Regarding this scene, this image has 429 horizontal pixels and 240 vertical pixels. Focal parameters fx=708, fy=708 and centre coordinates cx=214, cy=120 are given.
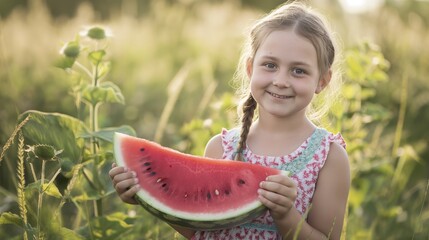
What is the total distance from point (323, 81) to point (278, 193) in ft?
1.86

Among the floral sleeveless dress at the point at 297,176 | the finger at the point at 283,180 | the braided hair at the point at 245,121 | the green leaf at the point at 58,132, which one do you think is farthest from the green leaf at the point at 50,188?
the finger at the point at 283,180

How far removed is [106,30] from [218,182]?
82cm

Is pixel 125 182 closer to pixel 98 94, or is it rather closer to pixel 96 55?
pixel 98 94

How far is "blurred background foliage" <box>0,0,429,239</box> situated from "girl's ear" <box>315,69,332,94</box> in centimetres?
55

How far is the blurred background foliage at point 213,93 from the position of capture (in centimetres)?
373

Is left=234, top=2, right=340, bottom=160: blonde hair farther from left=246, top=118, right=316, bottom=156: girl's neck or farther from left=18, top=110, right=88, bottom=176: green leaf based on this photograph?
left=18, top=110, right=88, bottom=176: green leaf

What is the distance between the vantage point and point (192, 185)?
2527mm

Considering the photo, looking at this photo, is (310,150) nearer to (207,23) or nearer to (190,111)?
(190,111)

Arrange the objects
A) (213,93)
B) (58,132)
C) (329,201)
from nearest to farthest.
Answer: (329,201) < (58,132) < (213,93)

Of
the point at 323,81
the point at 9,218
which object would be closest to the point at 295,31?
the point at 323,81

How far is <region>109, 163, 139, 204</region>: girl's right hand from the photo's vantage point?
235cm

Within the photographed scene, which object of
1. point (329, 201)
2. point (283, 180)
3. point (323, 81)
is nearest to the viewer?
point (283, 180)

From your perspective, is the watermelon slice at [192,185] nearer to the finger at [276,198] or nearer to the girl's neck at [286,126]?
the finger at [276,198]

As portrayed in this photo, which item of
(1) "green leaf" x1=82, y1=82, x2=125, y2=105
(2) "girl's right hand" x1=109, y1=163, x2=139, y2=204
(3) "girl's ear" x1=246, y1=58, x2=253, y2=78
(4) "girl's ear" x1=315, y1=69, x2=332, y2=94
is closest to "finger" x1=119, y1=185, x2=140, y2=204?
(2) "girl's right hand" x1=109, y1=163, x2=139, y2=204
